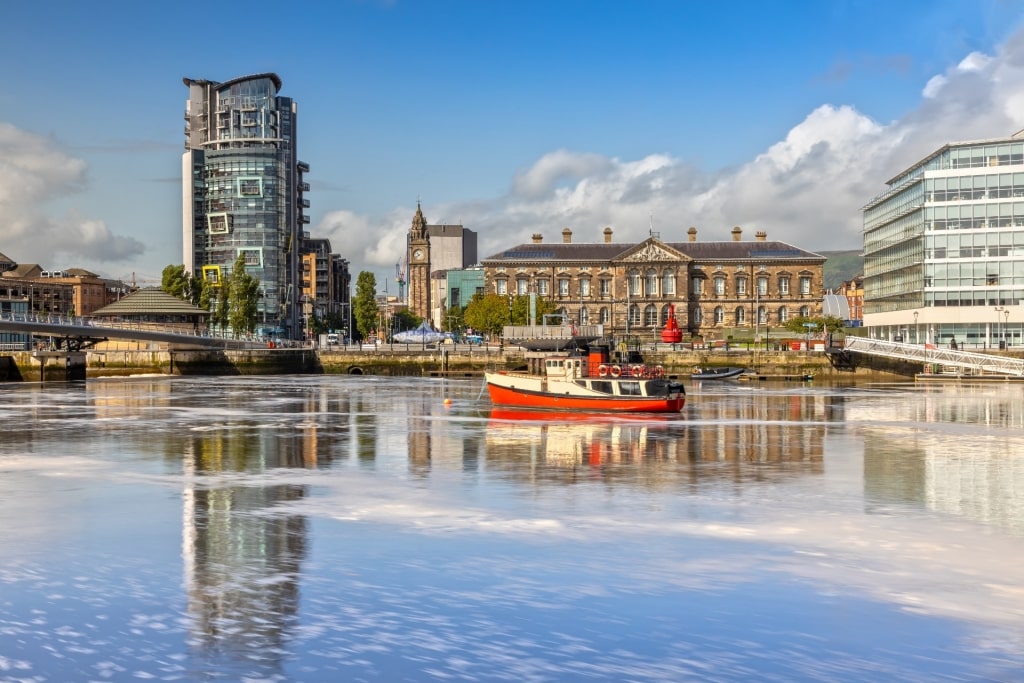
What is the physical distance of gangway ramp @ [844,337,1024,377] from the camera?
340 ft

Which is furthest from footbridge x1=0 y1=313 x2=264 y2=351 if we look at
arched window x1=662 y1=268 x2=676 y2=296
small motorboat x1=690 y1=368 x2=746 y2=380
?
arched window x1=662 y1=268 x2=676 y2=296

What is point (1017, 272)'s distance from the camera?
386 ft

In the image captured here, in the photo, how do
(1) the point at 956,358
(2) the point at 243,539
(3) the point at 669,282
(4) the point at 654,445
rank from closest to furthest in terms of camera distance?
1. (2) the point at 243,539
2. (4) the point at 654,445
3. (1) the point at 956,358
4. (3) the point at 669,282

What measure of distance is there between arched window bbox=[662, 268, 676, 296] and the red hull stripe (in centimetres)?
12651

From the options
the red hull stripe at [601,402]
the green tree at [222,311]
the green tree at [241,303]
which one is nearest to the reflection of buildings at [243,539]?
the red hull stripe at [601,402]

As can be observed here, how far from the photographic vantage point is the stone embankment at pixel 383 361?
12588cm

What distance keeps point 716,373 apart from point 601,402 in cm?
5836

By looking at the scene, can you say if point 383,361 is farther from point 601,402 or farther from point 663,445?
point 663,445

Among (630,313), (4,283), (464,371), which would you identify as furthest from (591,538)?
(4,283)

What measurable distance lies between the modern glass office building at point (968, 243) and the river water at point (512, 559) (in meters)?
78.5

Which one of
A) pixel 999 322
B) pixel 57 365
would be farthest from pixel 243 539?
pixel 999 322

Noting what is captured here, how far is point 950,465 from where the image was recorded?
38.0 metres

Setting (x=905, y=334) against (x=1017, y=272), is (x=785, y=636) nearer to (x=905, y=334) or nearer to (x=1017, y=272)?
(x=1017, y=272)

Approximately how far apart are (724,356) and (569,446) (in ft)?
289
